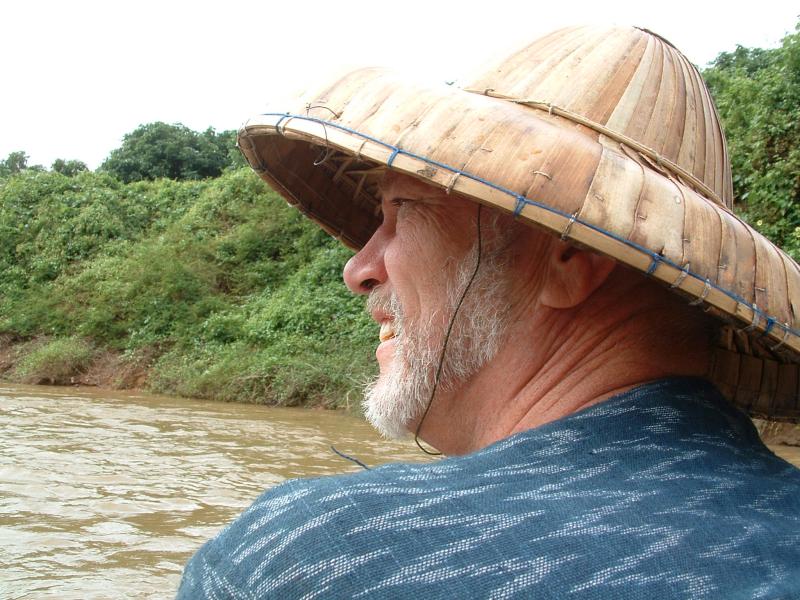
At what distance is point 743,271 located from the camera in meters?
0.99

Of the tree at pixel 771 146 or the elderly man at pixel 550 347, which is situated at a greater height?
the tree at pixel 771 146

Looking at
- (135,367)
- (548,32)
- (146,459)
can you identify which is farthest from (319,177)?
(135,367)

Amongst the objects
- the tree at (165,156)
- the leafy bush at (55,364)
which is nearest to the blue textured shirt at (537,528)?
the leafy bush at (55,364)

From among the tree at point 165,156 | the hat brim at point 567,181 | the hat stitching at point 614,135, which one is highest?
the tree at point 165,156

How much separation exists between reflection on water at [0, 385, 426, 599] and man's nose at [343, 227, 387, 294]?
105 inches

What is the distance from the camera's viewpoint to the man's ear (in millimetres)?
1074

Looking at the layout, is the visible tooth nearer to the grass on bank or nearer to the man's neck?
the man's neck

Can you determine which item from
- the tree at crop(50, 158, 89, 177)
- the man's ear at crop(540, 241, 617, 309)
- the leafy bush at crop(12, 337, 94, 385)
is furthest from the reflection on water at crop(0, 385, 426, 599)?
the tree at crop(50, 158, 89, 177)

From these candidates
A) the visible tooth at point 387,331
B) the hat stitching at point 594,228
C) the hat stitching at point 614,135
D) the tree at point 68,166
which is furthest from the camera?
the tree at point 68,166

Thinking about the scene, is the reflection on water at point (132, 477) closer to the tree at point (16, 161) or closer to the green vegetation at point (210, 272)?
the green vegetation at point (210, 272)

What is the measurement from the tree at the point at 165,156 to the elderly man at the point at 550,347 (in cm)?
2685

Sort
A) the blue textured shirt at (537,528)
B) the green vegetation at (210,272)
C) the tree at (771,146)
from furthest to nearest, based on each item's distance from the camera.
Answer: the green vegetation at (210,272), the tree at (771,146), the blue textured shirt at (537,528)

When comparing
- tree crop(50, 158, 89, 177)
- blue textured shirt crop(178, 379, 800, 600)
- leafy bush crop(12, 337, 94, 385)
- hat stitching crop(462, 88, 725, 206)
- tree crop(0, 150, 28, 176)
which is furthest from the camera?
tree crop(0, 150, 28, 176)

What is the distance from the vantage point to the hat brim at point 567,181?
91 centimetres
